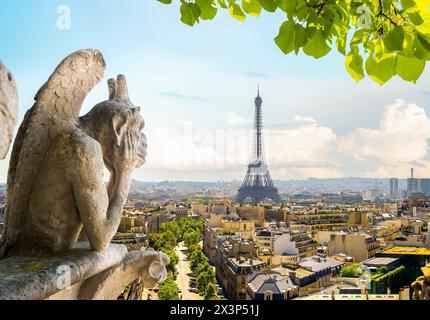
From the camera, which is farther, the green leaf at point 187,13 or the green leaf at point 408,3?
the green leaf at point 187,13

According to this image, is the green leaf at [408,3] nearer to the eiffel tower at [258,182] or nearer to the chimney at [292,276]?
the chimney at [292,276]

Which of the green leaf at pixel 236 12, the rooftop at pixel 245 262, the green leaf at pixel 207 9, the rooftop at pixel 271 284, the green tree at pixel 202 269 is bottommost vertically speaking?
the green tree at pixel 202 269

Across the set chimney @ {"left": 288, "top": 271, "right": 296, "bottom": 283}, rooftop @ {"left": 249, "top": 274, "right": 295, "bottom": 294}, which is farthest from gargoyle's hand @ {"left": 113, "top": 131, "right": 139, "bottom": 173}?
chimney @ {"left": 288, "top": 271, "right": 296, "bottom": 283}

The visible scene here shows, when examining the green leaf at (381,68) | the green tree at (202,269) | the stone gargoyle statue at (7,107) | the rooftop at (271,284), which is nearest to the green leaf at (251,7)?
the green leaf at (381,68)

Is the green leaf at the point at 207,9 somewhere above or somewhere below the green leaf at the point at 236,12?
below

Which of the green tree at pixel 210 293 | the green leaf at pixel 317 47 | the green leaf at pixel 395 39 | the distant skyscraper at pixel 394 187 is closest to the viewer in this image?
the green leaf at pixel 395 39

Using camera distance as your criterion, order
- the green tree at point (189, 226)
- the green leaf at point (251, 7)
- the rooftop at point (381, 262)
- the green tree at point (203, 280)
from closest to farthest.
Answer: the green leaf at point (251, 7), the green tree at point (203, 280), the rooftop at point (381, 262), the green tree at point (189, 226)
